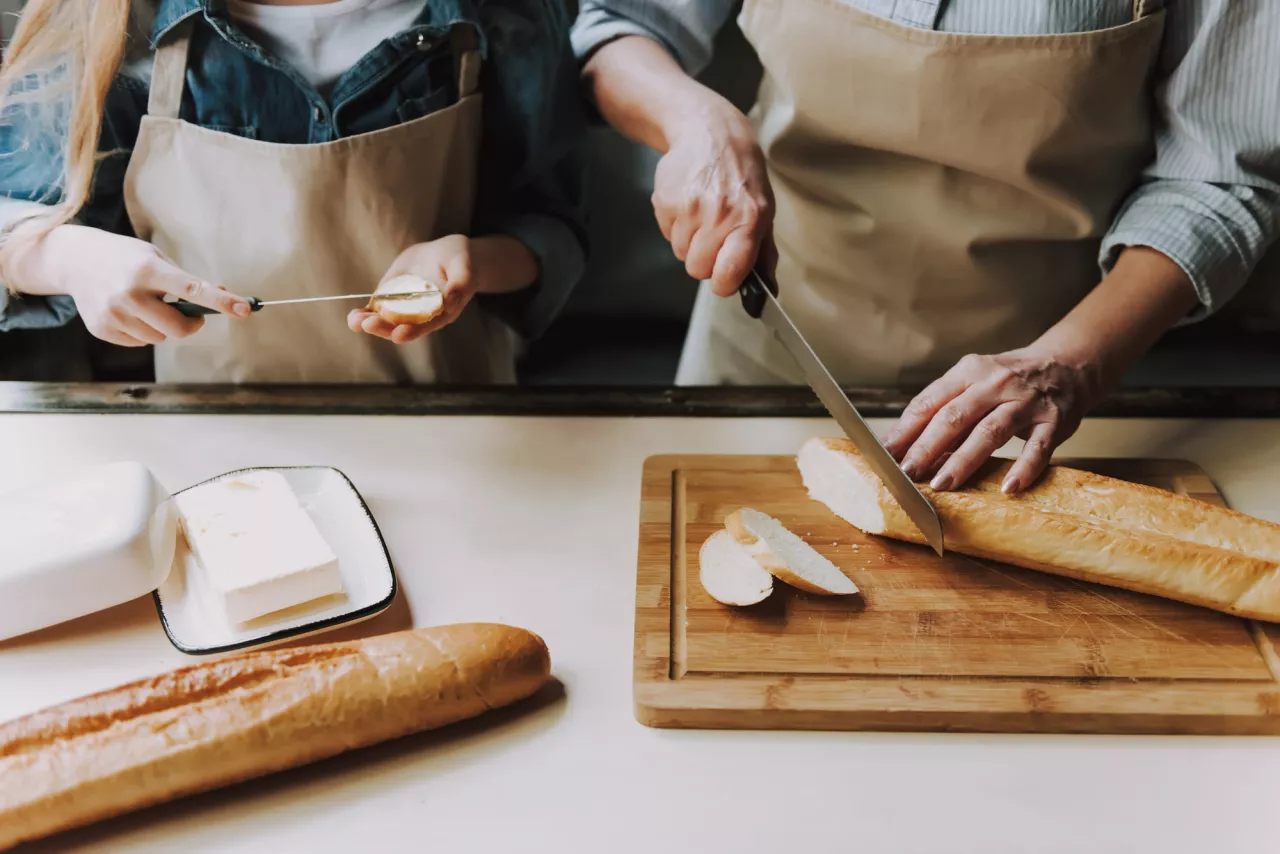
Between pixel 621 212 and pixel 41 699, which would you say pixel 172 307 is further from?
pixel 621 212

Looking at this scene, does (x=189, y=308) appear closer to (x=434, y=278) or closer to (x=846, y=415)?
(x=434, y=278)

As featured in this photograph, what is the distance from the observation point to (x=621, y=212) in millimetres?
1952

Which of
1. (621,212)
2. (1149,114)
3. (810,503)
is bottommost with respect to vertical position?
(810,503)

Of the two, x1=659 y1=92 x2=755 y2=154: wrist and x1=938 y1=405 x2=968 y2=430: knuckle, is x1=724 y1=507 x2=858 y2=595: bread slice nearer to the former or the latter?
x1=938 y1=405 x2=968 y2=430: knuckle

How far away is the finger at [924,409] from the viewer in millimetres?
1112

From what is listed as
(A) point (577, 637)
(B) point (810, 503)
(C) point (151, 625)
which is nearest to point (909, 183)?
(B) point (810, 503)

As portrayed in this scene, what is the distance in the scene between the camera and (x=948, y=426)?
42.8 inches

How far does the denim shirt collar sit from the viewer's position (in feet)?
3.90

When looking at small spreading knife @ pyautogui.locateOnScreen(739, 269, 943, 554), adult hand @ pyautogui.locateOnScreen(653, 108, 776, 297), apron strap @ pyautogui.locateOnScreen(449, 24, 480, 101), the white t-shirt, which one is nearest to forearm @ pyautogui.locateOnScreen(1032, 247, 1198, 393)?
small spreading knife @ pyautogui.locateOnScreen(739, 269, 943, 554)

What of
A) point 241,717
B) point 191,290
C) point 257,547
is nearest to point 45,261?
point 191,290

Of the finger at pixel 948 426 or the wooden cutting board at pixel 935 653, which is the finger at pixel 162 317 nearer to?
the wooden cutting board at pixel 935 653

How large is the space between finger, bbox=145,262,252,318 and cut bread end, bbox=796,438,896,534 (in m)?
0.63

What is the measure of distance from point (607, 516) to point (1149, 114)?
34.1 inches

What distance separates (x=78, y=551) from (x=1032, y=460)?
94 centimetres
